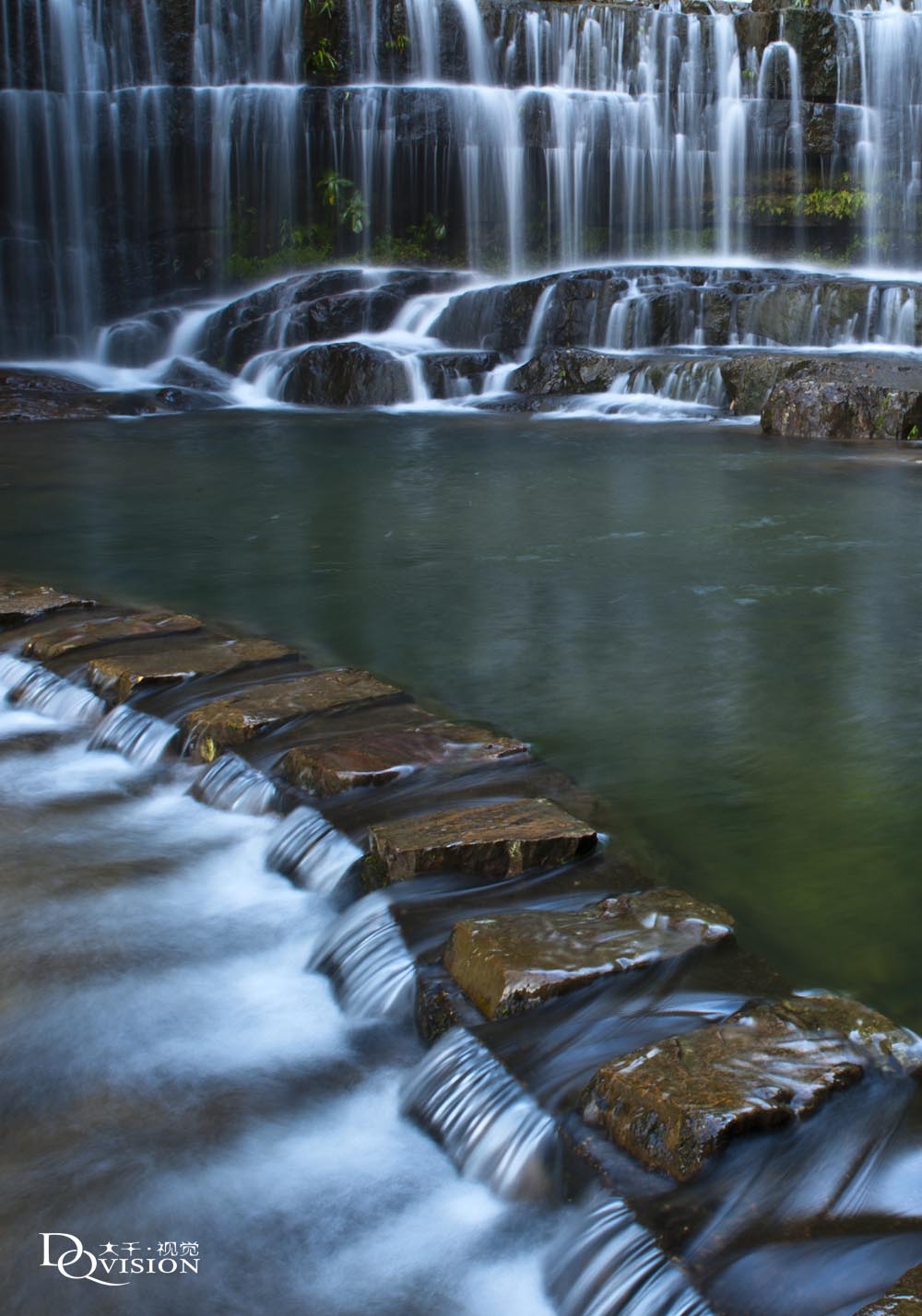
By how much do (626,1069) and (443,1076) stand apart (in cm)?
37

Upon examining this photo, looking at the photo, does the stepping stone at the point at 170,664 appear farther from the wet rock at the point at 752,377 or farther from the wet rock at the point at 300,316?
the wet rock at the point at 300,316

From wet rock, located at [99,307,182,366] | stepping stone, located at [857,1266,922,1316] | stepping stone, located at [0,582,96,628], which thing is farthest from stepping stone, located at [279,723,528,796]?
wet rock, located at [99,307,182,366]

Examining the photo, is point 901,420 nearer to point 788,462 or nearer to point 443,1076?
point 788,462

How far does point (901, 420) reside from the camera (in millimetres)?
11078

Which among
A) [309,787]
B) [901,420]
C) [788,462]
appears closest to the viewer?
[309,787]

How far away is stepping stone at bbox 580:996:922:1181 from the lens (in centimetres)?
A: 193

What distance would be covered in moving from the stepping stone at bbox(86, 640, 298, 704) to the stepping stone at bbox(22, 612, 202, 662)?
21 cm

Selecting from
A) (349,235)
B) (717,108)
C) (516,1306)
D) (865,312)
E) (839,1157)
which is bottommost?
(516,1306)

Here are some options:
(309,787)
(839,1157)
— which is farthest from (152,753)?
(839,1157)

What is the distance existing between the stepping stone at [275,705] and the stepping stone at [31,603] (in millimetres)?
1595

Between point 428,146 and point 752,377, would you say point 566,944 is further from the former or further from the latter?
point 428,146

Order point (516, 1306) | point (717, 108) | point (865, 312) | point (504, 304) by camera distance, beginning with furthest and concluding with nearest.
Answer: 1. point (717, 108)
2. point (504, 304)
3. point (865, 312)
4. point (516, 1306)

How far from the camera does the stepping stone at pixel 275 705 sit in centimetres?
377

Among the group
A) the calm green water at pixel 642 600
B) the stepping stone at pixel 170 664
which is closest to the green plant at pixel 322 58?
the calm green water at pixel 642 600
